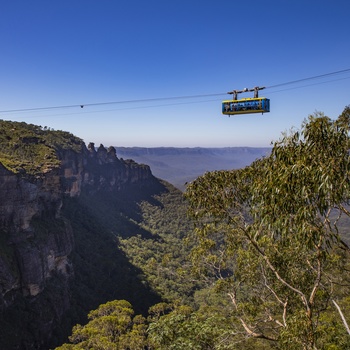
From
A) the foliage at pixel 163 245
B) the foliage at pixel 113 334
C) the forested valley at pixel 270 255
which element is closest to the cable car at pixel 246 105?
the forested valley at pixel 270 255

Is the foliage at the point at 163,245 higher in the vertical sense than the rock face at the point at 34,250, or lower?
lower

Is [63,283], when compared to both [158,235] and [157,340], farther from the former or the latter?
[158,235]

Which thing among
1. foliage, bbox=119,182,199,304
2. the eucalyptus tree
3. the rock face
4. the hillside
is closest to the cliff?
the rock face

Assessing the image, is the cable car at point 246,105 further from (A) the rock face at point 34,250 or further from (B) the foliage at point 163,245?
(A) the rock face at point 34,250

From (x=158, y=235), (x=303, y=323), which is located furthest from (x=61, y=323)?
(x=158, y=235)

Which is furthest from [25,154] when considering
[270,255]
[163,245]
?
[270,255]

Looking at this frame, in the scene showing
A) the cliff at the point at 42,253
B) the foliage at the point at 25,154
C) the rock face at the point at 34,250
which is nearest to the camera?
the rock face at the point at 34,250
